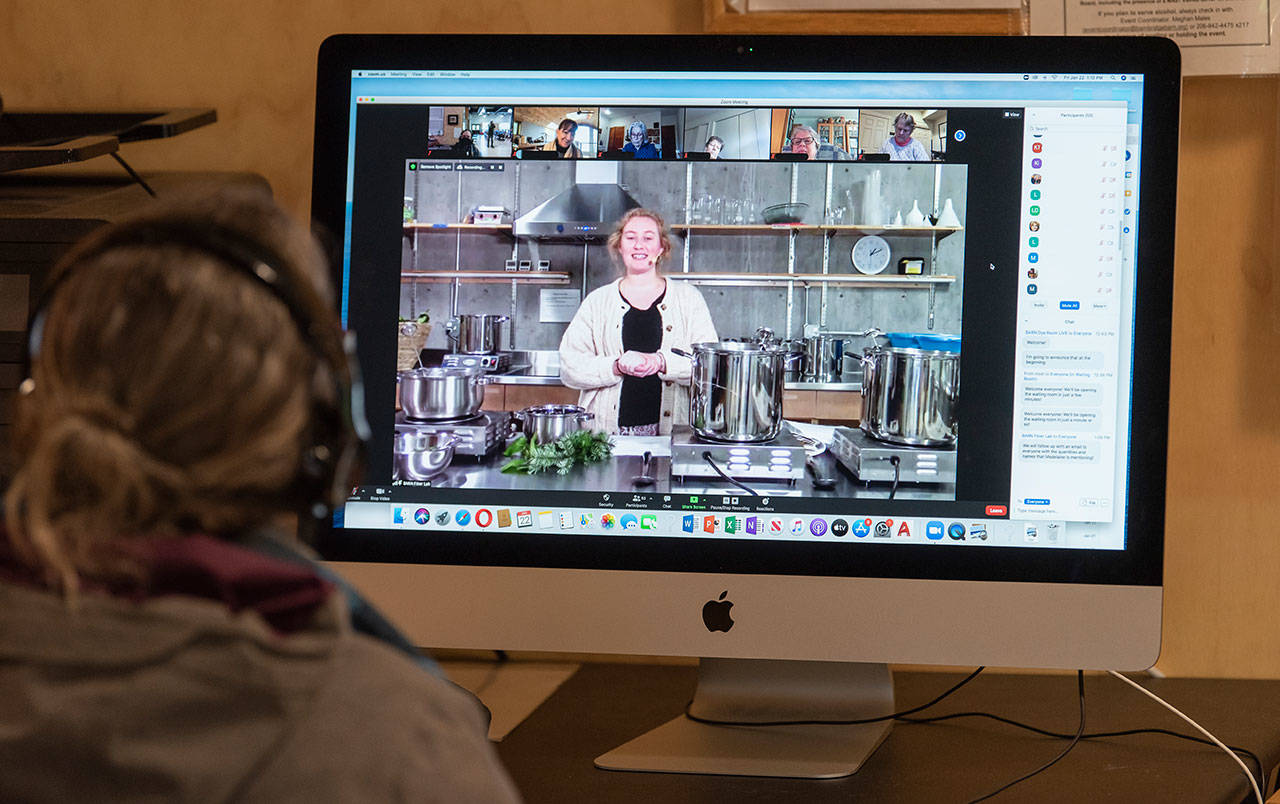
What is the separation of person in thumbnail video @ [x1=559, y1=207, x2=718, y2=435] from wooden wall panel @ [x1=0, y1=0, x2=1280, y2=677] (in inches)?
14.4

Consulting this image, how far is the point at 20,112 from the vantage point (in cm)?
121

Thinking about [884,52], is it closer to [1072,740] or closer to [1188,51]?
[1188,51]

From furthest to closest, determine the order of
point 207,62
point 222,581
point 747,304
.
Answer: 1. point 207,62
2. point 747,304
3. point 222,581

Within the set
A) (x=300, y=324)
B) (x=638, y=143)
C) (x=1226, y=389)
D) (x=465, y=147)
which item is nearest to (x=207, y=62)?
(x=465, y=147)

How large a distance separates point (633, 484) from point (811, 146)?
0.31 metres

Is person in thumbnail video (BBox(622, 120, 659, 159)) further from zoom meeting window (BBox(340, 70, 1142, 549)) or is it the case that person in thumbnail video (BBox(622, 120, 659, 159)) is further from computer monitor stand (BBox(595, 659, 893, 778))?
computer monitor stand (BBox(595, 659, 893, 778))

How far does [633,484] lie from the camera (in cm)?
94

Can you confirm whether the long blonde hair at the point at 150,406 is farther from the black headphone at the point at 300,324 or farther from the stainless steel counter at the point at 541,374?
the stainless steel counter at the point at 541,374

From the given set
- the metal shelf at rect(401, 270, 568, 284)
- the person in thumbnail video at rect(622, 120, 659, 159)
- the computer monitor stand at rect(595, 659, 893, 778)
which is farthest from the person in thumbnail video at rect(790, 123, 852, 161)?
the computer monitor stand at rect(595, 659, 893, 778)

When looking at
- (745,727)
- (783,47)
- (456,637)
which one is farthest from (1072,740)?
(783,47)

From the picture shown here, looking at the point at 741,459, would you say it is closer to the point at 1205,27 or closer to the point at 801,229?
the point at 801,229

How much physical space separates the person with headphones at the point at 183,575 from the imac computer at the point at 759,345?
49cm

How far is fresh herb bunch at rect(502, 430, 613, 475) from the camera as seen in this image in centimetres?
94

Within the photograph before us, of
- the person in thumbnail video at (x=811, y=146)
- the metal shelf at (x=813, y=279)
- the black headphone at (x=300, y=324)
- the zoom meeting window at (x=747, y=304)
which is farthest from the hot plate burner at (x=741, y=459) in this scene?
the black headphone at (x=300, y=324)
